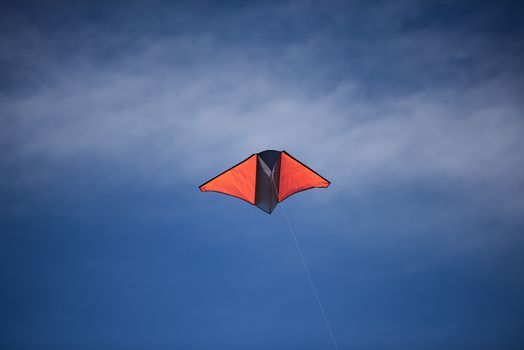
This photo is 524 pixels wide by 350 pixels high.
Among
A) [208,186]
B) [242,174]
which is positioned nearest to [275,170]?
[242,174]

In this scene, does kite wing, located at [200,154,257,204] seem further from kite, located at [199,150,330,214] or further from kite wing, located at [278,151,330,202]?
kite wing, located at [278,151,330,202]

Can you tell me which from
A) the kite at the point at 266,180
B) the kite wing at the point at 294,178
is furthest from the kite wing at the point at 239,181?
the kite wing at the point at 294,178

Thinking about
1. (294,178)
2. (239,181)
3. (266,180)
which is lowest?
(294,178)

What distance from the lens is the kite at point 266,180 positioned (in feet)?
49.3

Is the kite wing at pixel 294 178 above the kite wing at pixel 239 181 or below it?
below

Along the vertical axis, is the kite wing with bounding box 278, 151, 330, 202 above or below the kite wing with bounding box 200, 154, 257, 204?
below

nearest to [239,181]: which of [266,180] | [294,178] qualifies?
[266,180]

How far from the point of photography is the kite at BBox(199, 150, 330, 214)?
15.0 m

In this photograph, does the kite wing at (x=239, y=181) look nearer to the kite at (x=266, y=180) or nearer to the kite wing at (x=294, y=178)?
the kite at (x=266, y=180)

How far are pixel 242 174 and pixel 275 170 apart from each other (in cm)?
117

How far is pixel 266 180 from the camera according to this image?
51.1ft

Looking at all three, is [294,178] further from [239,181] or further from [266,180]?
[239,181]

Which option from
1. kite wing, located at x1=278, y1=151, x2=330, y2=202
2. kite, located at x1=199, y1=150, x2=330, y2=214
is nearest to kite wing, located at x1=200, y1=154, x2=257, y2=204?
kite, located at x1=199, y1=150, x2=330, y2=214

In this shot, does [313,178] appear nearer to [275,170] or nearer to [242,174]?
[275,170]
